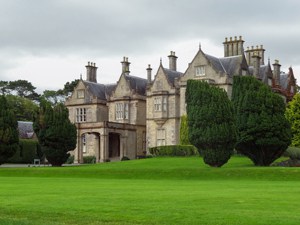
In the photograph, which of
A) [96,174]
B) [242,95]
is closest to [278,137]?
[242,95]

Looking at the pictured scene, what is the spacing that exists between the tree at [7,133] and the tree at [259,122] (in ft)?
63.1

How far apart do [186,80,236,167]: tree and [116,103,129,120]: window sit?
2541 cm

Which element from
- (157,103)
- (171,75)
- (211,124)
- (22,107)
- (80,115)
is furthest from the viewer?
(22,107)

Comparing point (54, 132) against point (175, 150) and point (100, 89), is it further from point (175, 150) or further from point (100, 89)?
point (100, 89)

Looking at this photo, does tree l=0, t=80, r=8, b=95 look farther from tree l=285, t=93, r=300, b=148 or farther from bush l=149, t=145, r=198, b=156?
tree l=285, t=93, r=300, b=148

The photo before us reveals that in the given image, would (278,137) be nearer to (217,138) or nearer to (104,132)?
(217,138)

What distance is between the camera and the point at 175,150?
53.5 meters

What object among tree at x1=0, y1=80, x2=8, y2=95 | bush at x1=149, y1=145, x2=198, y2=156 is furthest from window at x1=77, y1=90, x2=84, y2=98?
tree at x1=0, y1=80, x2=8, y2=95

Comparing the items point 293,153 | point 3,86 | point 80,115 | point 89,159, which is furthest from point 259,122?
point 3,86

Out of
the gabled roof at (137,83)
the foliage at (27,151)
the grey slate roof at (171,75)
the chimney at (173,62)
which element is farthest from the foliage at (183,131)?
the foliage at (27,151)

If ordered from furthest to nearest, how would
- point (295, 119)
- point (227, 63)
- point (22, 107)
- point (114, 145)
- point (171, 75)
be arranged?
point (22, 107), point (114, 145), point (171, 75), point (227, 63), point (295, 119)

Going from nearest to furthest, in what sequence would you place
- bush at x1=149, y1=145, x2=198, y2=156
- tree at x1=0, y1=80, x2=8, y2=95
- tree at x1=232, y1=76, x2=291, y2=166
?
tree at x1=232, y1=76, x2=291, y2=166 → bush at x1=149, y1=145, x2=198, y2=156 → tree at x1=0, y1=80, x2=8, y2=95

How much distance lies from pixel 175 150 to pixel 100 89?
57.8 feet

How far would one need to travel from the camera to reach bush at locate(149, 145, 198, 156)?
52.5 meters
